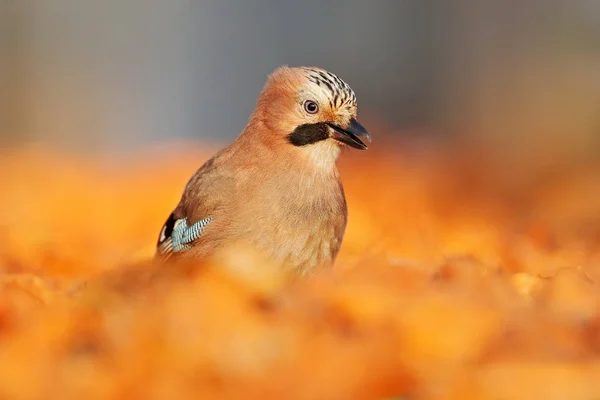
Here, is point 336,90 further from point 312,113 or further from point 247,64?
point 247,64

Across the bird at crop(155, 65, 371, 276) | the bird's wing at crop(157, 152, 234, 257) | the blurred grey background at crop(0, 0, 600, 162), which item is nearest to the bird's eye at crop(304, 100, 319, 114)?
the bird at crop(155, 65, 371, 276)

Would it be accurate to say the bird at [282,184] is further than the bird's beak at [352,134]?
No

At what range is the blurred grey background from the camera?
4438 mm

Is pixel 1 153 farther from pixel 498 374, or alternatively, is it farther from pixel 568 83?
Answer: pixel 498 374

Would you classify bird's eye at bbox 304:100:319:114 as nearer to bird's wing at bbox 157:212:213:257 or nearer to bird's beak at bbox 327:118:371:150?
bird's beak at bbox 327:118:371:150

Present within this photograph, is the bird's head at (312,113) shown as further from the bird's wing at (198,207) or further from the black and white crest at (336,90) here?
the bird's wing at (198,207)

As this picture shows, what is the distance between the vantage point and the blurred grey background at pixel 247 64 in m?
4.44

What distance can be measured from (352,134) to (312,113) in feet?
0.25

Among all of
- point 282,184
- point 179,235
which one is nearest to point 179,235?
point 179,235

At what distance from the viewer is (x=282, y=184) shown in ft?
5.13

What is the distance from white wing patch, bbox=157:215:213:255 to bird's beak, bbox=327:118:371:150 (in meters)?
0.25

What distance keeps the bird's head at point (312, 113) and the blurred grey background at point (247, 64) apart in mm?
2566

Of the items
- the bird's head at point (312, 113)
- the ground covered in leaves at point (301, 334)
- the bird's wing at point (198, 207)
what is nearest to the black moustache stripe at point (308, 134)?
the bird's head at point (312, 113)

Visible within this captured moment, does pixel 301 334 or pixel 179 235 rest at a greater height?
pixel 179 235
